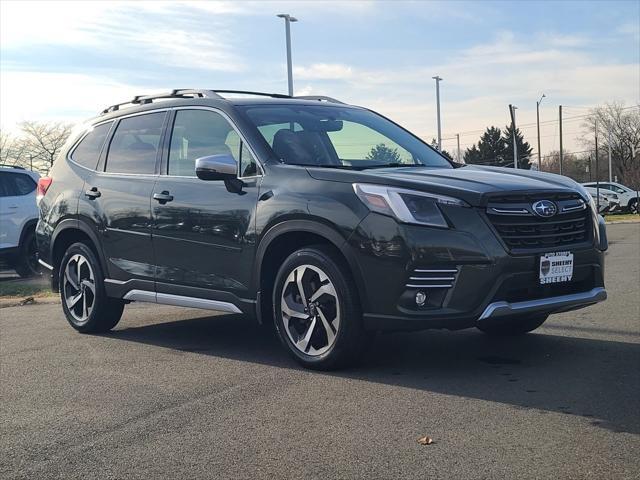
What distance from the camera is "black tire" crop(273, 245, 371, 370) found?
489cm

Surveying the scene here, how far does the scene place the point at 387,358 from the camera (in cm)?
552

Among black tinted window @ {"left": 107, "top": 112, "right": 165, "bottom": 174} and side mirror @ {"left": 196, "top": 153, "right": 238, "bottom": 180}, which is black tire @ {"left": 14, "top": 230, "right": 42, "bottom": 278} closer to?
black tinted window @ {"left": 107, "top": 112, "right": 165, "bottom": 174}

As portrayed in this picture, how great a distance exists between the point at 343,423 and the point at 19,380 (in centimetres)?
247

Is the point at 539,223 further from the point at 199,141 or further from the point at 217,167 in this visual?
the point at 199,141

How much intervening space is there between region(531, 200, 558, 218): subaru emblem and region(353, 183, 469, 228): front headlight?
52 centimetres

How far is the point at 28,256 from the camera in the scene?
12.5 metres

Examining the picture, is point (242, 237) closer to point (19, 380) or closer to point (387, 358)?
point (387, 358)

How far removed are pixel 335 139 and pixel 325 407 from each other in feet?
7.74

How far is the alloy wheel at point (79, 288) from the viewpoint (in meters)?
6.84

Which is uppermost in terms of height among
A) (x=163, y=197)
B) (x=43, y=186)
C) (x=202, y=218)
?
(x=43, y=186)

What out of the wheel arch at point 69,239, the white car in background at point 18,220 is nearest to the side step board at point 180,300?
the wheel arch at point 69,239

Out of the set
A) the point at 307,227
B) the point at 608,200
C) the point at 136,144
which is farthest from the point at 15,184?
the point at 608,200

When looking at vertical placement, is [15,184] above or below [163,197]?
above

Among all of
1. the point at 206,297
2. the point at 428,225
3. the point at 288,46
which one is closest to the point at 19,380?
the point at 206,297
